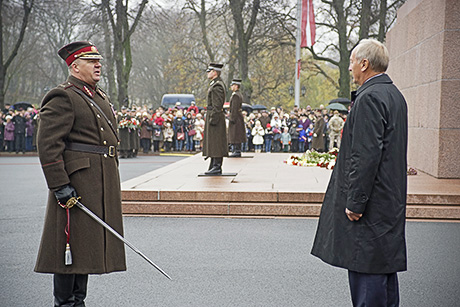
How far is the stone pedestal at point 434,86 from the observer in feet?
38.8

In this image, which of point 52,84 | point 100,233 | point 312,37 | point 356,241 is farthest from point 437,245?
point 52,84

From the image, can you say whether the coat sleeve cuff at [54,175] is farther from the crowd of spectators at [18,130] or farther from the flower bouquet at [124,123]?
the crowd of spectators at [18,130]

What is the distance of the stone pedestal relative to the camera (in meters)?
11.8

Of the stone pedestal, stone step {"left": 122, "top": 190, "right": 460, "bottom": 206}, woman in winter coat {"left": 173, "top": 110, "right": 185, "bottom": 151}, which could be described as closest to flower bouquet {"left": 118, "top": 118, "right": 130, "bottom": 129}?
woman in winter coat {"left": 173, "top": 110, "right": 185, "bottom": 151}

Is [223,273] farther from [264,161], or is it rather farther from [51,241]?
[264,161]

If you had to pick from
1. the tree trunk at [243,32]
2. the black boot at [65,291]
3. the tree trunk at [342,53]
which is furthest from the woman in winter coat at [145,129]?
the black boot at [65,291]

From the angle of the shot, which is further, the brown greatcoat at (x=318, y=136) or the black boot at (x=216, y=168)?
the brown greatcoat at (x=318, y=136)

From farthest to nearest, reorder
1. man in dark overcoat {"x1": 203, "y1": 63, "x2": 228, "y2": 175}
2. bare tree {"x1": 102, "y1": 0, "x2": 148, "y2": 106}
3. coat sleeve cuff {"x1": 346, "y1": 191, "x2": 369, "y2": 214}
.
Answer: bare tree {"x1": 102, "y1": 0, "x2": 148, "y2": 106} → man in dark overcoat {"x1": 203, "y1": 63, "x2": 228, "y2": 175} → coat sleeve cuff {"x1": 346, "y1": 191, "x2": 369, "y2": 214}

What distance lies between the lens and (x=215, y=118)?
11.5 metres

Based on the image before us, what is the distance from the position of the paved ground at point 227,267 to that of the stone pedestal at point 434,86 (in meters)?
3.54

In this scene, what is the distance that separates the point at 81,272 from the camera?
4.45 meters

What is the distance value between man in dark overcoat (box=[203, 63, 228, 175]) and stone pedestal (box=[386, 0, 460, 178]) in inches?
167

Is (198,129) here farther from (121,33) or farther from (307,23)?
(121,33)

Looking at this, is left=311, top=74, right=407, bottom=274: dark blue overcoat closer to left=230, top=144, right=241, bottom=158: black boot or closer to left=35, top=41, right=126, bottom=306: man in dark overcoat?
left=35, top=41, right=126, bottom=306: man in dark overcoat
